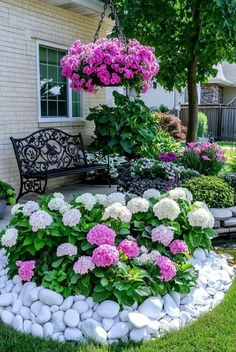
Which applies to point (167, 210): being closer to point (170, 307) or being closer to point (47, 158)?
point (170, 307)

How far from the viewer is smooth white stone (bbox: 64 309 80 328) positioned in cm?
267

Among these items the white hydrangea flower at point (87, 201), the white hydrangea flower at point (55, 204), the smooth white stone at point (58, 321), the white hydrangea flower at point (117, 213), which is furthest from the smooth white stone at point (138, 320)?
the white hydrangea flower at point (55, 204)

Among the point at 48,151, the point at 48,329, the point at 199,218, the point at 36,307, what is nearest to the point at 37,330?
the point at 48,329

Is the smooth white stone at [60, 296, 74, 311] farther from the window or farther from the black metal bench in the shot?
Answer: the window

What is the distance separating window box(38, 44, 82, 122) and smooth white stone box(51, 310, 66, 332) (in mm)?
4472

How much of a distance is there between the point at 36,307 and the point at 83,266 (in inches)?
16.1

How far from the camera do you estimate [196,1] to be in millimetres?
7262

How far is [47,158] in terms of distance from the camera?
6676mm

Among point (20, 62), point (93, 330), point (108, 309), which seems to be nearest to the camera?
point (93, 330)

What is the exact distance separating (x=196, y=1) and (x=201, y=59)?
1680 mm

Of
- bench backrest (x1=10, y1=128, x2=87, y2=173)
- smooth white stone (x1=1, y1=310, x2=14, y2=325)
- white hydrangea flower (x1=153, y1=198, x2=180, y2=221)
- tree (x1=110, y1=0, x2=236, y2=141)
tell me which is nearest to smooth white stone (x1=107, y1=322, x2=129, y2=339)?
smooth white stone (x1=1, y1=310, x2=14, y2=325)

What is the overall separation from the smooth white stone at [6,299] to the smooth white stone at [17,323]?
7.0 inches

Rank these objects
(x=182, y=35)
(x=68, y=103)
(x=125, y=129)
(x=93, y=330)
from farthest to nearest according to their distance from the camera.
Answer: (x=182, y=35), (x=68, y=103), (x=125, y=129), (x=93, y=330)

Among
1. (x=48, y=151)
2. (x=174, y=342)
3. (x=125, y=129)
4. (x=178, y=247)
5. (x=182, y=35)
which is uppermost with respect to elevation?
Answer: (x=182, y=35)
